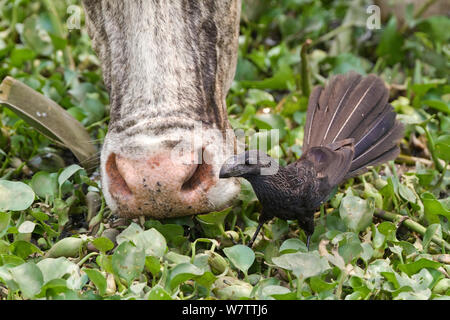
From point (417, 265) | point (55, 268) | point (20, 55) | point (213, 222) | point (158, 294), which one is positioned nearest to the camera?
point (158, 294)

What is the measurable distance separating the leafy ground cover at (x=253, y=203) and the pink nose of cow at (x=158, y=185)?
103 millimetres

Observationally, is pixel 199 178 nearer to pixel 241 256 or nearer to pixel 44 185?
pixel 241 256

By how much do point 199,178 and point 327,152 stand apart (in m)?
0.53

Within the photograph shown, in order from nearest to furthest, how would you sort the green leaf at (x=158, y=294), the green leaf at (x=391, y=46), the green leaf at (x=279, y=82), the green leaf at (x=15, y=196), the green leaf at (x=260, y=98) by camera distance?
1. the green leaf at (x=158, y=294)
2. the green leaf at (x=15, y=196)
3. the green leaf at (x=260, y=98)
4. the green leaf at (x=279, y=82)
5. the green leaf at (x=391, y=46)

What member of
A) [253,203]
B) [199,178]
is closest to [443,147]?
[253,203]

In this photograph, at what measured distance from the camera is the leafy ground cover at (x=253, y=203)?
253 centimetres

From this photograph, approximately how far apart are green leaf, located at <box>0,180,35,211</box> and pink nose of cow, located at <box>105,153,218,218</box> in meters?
0.35

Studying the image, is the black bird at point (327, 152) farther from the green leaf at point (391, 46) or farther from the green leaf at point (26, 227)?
the green leaf at point (391, 46)

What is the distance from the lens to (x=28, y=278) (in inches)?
95.4

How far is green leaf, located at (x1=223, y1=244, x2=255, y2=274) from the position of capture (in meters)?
2.63

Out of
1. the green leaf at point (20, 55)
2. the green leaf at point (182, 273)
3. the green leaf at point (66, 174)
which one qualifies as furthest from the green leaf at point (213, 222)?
the green leaf at point (20, 55)

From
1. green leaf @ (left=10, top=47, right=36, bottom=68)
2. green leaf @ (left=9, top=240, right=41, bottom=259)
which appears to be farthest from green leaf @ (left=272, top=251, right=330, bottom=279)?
green leaf @ (left=10, top=47, right=36, bottom=68)

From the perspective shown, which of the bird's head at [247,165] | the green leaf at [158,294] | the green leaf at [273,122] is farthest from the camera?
the green leaf at [273,122]
